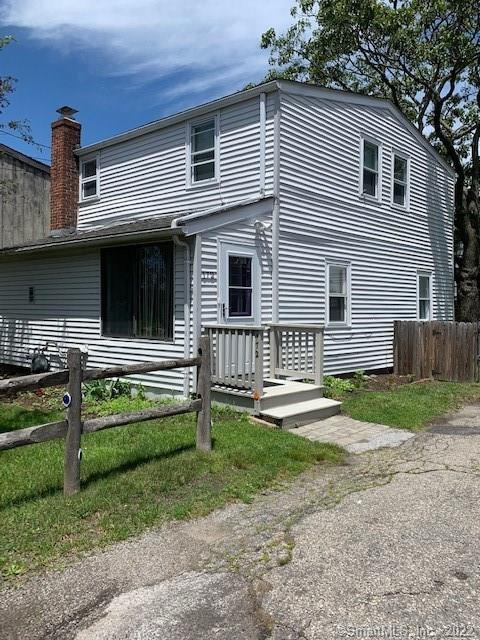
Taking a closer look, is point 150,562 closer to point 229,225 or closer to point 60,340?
point 229,225

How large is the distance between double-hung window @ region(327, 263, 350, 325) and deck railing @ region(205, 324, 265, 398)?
3.84m

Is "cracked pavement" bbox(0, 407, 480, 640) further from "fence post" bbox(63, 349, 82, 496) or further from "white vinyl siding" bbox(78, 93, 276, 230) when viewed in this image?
"white vinyl siding" bbox(78, 93, 276, 230)

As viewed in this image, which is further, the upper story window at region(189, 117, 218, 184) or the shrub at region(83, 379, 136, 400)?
the upper story window at region(189, 117, 218, 184)

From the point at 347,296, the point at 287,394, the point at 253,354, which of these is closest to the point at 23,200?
the point at 347,296

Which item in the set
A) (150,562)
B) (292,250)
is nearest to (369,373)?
(292,250)

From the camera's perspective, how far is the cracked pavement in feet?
9.10

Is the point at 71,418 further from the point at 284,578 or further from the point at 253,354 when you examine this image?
the point at 253,354

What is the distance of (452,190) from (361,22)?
608cm

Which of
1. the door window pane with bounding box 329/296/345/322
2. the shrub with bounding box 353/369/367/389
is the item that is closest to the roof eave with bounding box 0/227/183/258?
the door window pane with bounding box 329/296/345/322

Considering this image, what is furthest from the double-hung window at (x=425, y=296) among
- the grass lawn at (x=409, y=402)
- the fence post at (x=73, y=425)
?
the fence post at (x=73, y=425)

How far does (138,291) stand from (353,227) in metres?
5.40

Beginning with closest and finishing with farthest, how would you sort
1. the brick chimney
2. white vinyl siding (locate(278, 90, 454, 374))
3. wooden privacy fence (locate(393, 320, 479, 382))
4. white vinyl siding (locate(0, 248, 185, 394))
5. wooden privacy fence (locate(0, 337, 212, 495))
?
wooden privacy fence (locate(0, 337, 212, 495)), white vinyl siding (locate(0, 248, 185, 394)), white vinyl siding (locate(278, 90, 454, 374)), wooden privacy fence (locate(393, 320, 479, 382)), the brick chimney

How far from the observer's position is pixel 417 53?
16609 mm

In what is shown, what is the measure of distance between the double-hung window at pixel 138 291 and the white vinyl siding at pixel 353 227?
7.58 ft
